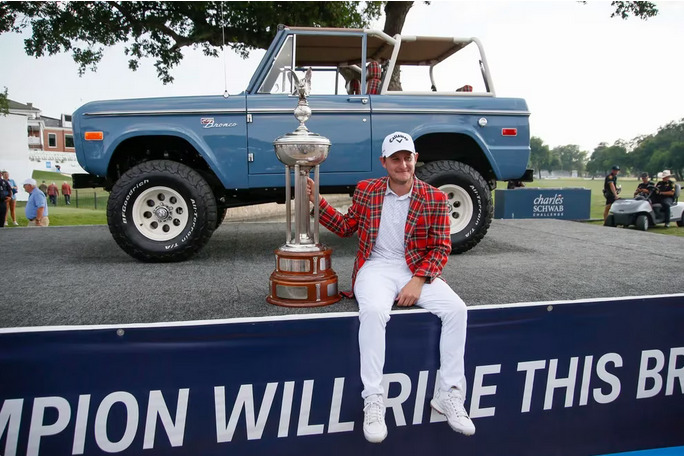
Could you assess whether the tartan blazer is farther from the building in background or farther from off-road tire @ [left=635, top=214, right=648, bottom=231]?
off-road tire @ [left=635, top=214, right=648, bottom=231]

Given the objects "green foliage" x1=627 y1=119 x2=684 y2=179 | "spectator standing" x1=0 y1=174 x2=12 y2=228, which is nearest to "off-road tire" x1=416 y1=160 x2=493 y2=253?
"spectator standing" x1=0 y1=174 x2=12 y2=228

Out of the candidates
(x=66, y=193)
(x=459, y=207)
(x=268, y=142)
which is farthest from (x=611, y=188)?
(x=66, y=193)

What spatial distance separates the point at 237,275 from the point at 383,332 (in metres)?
1.88

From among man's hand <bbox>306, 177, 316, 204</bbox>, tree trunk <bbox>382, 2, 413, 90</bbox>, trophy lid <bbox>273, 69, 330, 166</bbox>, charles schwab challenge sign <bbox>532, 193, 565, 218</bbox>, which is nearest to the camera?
trophy lid <bbox>273, 69, 330, 166</bbox>

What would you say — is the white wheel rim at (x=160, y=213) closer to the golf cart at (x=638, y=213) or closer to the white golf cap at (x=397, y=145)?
the white golf cap at (x=397, y=145)

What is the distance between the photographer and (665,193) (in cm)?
1244

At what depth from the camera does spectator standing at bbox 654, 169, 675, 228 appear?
12.4 metres

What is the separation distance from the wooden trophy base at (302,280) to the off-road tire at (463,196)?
1895mm

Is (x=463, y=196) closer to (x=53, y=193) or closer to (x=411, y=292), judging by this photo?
(x=411, y=292)

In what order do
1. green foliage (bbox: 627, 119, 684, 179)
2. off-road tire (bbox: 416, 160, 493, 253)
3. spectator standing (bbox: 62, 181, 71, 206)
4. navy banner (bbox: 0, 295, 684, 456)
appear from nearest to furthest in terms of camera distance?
navy banner (bbox: 0, 295, 684, 456) → off-road tire (bbox: 416, 160, 493, 253) → spectator standing (bbox: 62, 181, 71, 206) → green foliage (bbox: 627, 119, 684, 179)

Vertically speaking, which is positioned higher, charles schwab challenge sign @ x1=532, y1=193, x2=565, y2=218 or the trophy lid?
the trophy lid

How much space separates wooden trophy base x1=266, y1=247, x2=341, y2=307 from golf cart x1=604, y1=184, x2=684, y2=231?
11096 millimetres

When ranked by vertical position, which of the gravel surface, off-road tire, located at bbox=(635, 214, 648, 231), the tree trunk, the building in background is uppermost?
the tree trunk

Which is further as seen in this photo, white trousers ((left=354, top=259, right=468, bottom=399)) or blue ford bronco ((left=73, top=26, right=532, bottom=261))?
blue ford bronco ((left=73, top=26, right=532, bottom=261))
